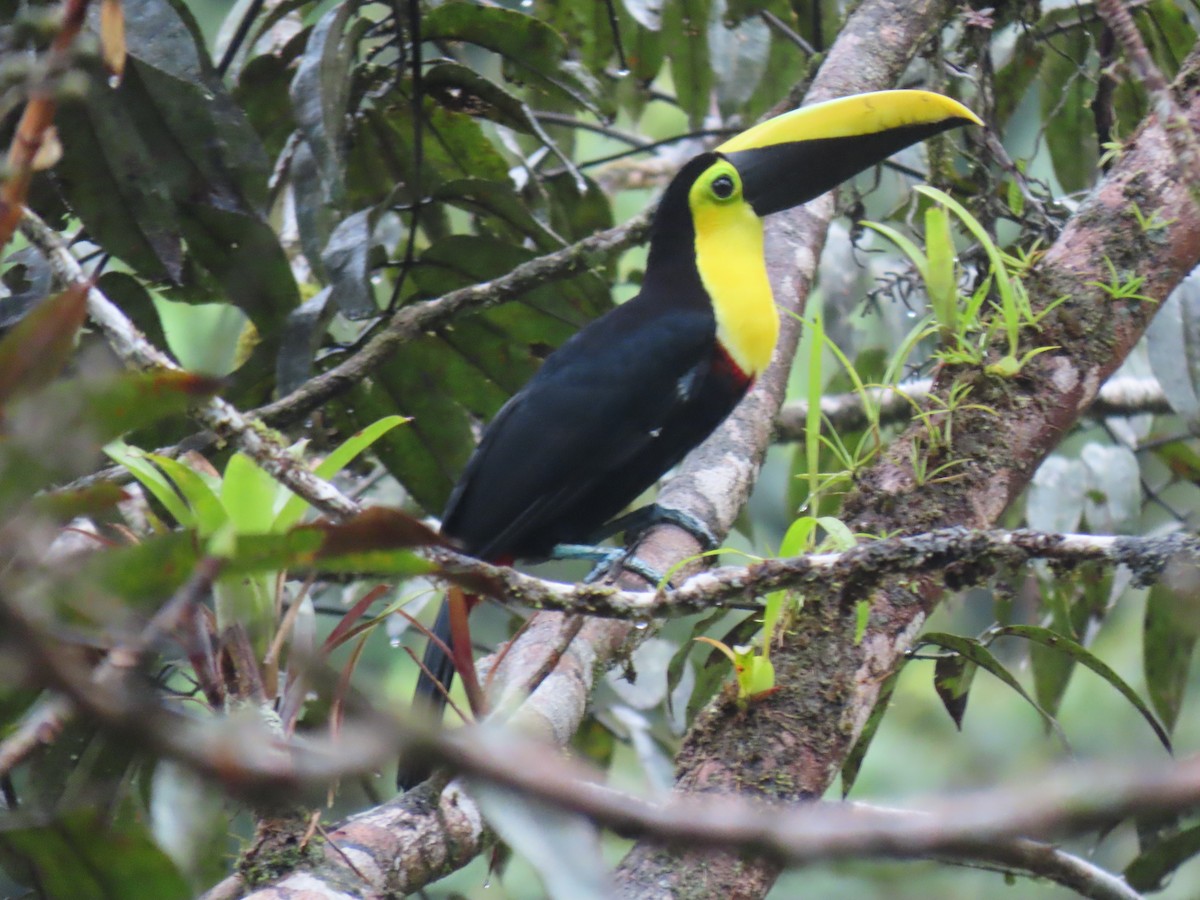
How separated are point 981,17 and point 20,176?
81.2 inches

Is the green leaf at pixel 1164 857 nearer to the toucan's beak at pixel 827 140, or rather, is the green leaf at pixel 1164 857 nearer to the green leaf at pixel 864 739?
the green leaf at pixel 864 739

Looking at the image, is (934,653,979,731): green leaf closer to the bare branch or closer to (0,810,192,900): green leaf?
the bare branch

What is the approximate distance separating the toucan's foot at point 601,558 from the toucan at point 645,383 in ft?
0.21

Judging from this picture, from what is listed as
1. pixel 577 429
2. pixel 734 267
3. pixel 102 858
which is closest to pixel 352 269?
pixel 577 429

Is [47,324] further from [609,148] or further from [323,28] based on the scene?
[609,148]

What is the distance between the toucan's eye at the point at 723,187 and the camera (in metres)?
2.53

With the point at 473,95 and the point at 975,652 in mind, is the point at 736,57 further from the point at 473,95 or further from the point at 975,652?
the point at 975,652

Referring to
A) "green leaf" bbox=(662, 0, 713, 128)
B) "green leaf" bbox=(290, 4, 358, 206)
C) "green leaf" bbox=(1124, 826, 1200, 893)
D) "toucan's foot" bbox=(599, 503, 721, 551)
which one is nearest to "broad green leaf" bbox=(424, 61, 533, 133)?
"green leaf" bbox=(290, 4, 358, 206)

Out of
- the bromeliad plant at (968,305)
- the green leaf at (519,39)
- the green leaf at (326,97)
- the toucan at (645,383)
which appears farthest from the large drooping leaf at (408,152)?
the bromeliad plant at (968,305)

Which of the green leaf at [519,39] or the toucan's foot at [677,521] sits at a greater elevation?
the green leaf at [519,39]

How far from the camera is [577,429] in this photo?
2.36m

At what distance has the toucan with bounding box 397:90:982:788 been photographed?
235 cm

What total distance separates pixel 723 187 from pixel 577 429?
1.94 feet

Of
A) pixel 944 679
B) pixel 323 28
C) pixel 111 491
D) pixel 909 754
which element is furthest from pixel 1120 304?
pixel 909 754
